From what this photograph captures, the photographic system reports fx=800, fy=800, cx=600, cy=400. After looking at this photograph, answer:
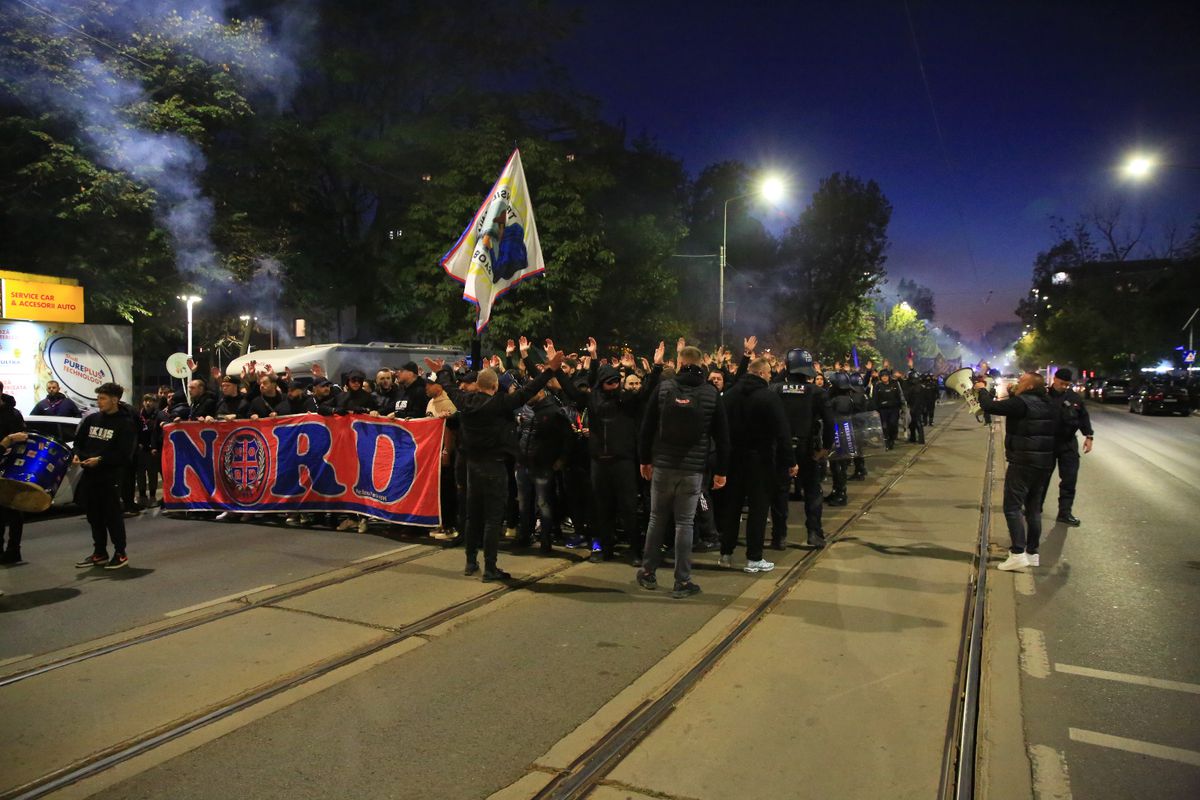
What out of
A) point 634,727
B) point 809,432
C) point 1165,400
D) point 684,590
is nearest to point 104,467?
point 684,590

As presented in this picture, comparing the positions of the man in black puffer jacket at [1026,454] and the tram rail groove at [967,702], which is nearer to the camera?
the tram rail groove at [967,702]

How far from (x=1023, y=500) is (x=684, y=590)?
3.37m

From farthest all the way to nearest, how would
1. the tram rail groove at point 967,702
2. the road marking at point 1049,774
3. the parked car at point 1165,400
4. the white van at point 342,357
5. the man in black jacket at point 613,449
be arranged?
1. the parked car at point 1165,400
2. the white van at point 342,357
3. the man in black jacket at point 613,449
4. the tram rail groove at point 967,702
5. the road marking at point 1049,774

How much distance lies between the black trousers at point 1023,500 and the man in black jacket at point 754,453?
196cm

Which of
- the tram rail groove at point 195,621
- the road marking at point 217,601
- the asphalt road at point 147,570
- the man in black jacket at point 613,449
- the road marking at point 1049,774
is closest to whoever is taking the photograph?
the road marking at point 1049,774

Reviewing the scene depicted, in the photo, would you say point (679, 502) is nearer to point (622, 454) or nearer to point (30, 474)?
point (622, 454)

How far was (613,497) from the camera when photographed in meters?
7.57

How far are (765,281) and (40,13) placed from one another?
4141 centimetres

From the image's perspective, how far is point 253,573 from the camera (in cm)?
711

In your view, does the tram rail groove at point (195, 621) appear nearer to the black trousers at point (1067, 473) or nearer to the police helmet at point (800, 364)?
Result: the police helmet at point (800, 364)

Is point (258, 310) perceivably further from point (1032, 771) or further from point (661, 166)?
point (1032, 771)

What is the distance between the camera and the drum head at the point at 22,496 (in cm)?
683

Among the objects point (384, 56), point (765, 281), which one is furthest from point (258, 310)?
point (765, 281)

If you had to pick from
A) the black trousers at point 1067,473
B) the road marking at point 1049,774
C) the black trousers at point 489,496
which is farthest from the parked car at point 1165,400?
the road marking at point 1049,774
